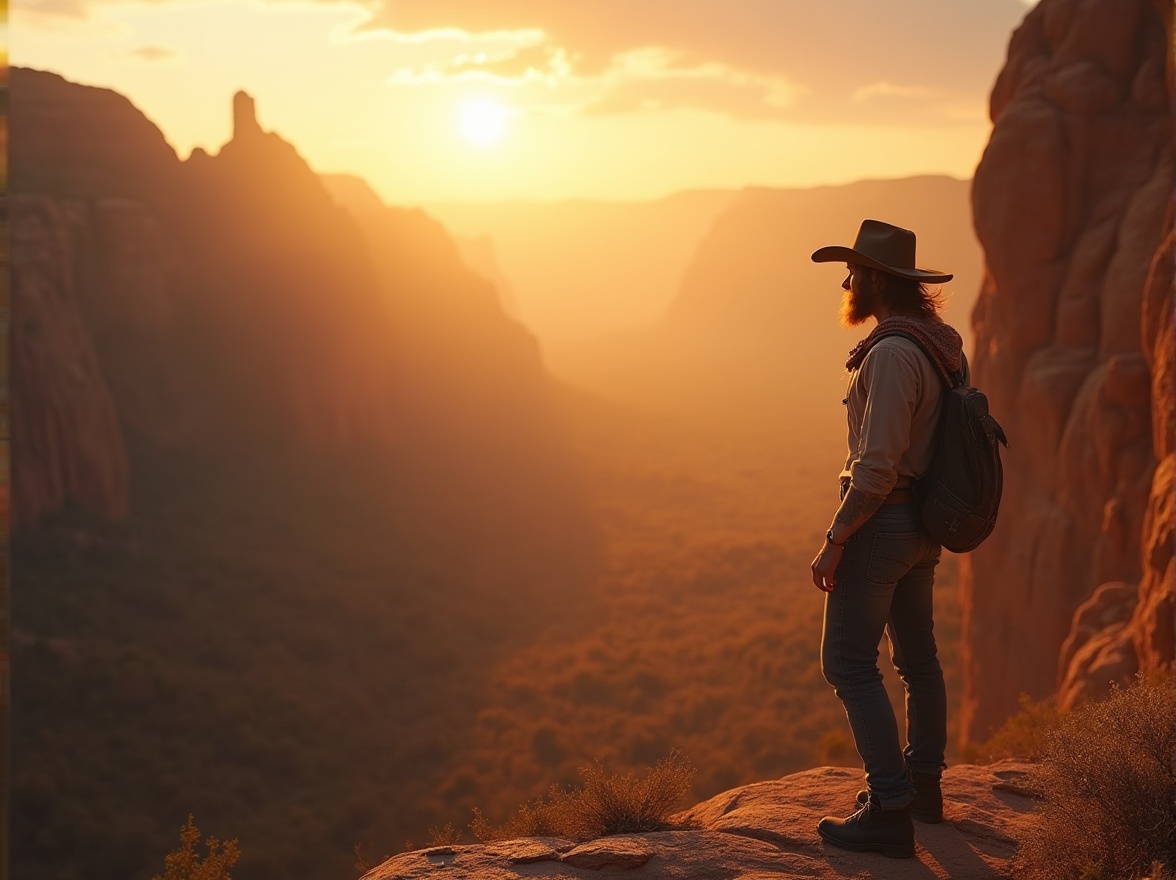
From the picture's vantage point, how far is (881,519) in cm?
383

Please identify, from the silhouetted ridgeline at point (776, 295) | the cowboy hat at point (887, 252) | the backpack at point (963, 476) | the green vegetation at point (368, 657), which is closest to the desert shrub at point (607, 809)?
the backpack at point (963, 476)

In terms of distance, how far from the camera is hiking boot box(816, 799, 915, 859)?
3953 millimetres

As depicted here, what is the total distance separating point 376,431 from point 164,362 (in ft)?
31.8

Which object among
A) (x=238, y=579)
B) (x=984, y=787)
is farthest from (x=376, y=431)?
(x=984, y=787)

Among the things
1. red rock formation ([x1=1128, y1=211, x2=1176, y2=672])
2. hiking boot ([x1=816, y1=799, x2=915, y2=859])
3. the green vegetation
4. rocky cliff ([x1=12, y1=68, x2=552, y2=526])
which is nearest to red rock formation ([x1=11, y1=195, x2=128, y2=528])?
rocky cliff ([x1=12, y1=68, x2=552, y2=526])

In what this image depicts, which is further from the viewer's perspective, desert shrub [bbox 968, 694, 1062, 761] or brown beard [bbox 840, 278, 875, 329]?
desert shrub [bbox 968, 694, 1062, 761]

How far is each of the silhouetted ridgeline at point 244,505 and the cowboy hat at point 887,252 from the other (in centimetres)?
1387

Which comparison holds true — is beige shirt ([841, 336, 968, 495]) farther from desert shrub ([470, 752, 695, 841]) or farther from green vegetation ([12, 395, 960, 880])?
green vegetation ([12, 395, 960, 880])

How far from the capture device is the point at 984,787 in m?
4.89

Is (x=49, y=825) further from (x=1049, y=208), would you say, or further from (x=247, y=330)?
(x=247, y=330)

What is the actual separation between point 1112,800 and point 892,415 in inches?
64.3

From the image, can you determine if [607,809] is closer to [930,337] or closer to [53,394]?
[930,337]

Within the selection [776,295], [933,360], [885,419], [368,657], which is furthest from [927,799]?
[776,295]

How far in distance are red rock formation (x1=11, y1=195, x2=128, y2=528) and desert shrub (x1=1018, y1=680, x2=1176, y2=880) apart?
86.3 ft
